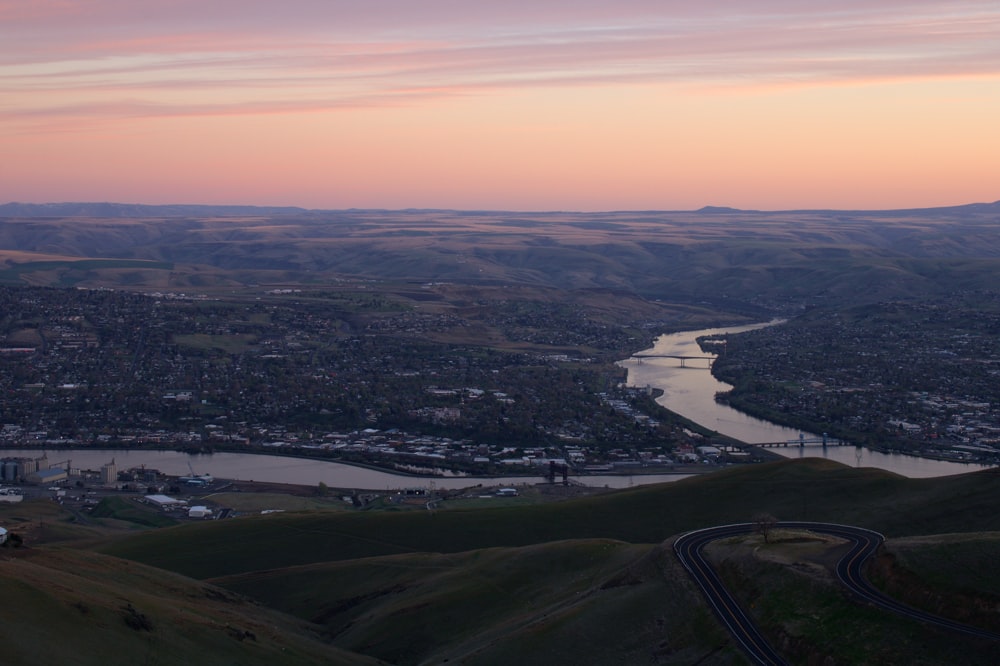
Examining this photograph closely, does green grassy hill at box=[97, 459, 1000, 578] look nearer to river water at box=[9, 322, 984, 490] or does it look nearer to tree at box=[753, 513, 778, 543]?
tree at box=[753, 513, 778, 543]

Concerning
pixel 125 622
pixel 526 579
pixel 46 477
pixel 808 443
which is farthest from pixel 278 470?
pixel 125 622

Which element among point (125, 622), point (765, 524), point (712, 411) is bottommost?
point (712, 411)

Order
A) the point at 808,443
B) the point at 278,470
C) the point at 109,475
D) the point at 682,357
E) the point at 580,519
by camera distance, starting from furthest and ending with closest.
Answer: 1. the point at 682,357
2. the point at 808,443
3. the point at 278,470
4. the point at 109,475
5. the point at 580,519

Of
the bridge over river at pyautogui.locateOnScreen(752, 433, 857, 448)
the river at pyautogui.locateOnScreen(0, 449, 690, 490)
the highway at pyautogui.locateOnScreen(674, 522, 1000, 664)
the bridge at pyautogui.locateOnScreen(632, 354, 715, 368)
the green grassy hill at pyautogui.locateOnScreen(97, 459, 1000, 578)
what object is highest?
the highway at pyautogui.locateOnScreen(674, 522, 1000, 664)

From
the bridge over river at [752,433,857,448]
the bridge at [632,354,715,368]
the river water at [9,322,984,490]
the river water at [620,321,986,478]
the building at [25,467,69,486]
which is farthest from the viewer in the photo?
the bridge at [632,354,715,368]

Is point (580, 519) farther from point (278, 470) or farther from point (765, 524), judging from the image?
point (278, 470)

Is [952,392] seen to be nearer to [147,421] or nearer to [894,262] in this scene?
[147,421]

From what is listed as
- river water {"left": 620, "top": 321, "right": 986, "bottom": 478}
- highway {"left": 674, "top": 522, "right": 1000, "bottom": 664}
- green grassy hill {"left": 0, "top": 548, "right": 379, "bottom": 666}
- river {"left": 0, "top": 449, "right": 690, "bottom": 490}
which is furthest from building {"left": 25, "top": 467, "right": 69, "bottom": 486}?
river water {"left": 620, "top": 321, "right": 986, "bottom": 478}
